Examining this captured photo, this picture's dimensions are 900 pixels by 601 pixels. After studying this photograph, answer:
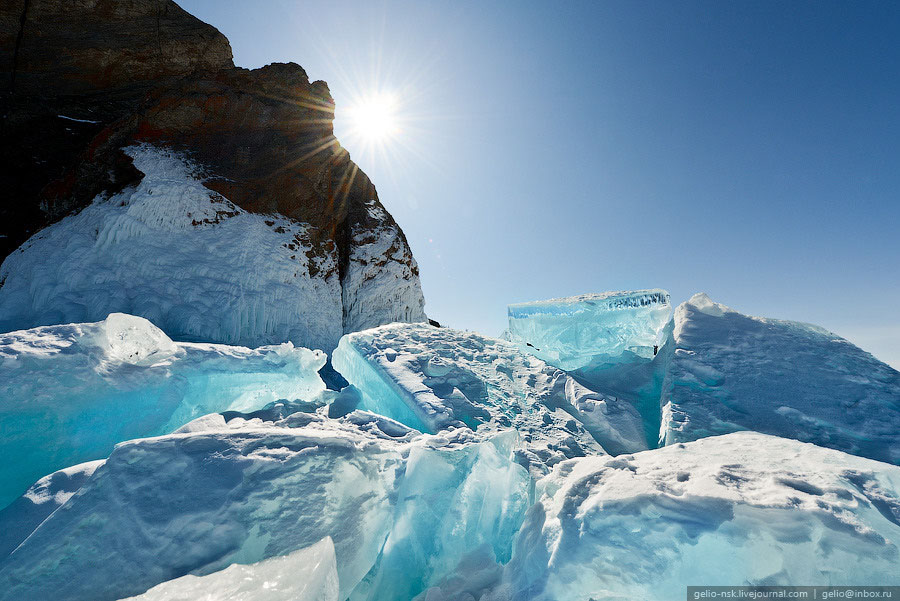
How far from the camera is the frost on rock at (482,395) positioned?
131 inches

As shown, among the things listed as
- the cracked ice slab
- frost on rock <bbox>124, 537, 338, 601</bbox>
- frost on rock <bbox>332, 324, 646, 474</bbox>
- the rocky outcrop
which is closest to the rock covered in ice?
frost on rock <bbox>332, 324, 646, 474</bbox>

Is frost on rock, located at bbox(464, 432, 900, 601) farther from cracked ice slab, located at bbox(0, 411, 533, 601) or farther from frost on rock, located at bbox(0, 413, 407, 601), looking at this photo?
frost on rock, located at bbox(0, 413, 407, 601)

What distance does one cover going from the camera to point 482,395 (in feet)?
12.5

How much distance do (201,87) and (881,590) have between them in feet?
49.1

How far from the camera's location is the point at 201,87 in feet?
36.7

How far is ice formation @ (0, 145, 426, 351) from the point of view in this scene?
8.05 meters

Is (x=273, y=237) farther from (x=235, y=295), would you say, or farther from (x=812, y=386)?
(x=812, y=386)

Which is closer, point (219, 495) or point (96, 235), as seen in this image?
point (219, 495)

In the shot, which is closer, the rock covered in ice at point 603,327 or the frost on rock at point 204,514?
the frost on rock at point 204,514

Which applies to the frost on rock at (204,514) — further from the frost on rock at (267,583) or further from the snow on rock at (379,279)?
the snow on rock at (379,279)

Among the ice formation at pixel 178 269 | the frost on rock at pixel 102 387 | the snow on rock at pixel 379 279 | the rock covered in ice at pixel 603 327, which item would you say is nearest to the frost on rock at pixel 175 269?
the ice formation at pixel 178 269

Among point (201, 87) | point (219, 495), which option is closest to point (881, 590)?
point (219, 495)

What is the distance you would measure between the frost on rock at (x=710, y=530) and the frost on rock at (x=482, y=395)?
35.9 inches

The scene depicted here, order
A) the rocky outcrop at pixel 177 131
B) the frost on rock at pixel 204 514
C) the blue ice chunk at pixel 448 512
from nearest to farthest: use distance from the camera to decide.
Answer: the frost on rock at pixel 204 514, the blue ice chunk at pixel 448 512, the rocky outcrop at pixel 177 131
